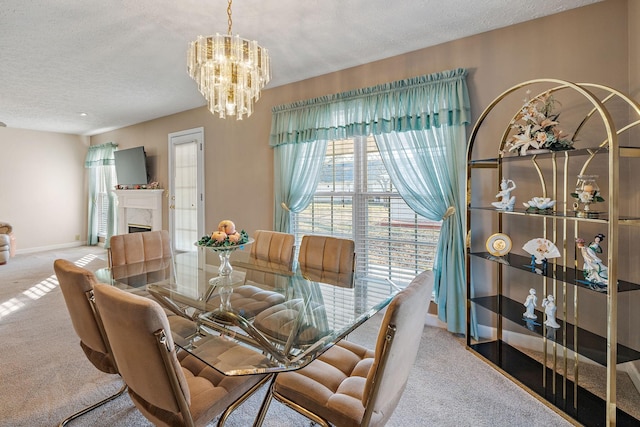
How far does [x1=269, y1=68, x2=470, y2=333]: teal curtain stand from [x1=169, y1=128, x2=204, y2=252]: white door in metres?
2.42

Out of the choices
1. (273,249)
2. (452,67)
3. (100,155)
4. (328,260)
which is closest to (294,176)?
(273,249)

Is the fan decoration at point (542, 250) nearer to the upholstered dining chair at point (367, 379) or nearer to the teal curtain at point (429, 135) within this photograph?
the teal curtain at point (429, 135)

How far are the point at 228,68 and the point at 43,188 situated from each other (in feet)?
23.5

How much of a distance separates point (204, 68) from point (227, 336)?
1594 millimetres

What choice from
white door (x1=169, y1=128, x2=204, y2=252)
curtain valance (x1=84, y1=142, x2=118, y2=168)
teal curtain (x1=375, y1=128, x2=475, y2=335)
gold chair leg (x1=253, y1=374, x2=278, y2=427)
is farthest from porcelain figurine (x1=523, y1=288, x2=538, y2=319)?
curtain valance (x1=84, y1=142, x2=118, y2=168)

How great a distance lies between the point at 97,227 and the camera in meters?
7.33

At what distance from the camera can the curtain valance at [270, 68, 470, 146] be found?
9.05 ft

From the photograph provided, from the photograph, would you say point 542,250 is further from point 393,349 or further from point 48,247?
point 48,247

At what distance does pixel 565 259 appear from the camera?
6.71ft

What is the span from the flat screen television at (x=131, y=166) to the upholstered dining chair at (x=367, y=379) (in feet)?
17.8

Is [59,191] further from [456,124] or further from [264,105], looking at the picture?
[456,124]

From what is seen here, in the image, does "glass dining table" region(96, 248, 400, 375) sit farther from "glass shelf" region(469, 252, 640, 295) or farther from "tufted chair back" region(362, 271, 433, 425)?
"glass shelf" region(469, 252, 640, 295)

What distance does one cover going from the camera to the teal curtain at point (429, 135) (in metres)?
2.76

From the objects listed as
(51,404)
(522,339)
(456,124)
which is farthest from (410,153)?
(51,404)
